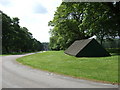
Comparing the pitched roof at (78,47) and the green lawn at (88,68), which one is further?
the pitched roof at (78,47)

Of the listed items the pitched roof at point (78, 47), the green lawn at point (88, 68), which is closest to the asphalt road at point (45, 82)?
the green lawn at point (88, 68)

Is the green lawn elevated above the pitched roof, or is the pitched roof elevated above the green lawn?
the pitched roof

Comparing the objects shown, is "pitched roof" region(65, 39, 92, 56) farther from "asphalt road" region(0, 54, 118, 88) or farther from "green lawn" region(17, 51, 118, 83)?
"asphalt road" region(0, 54, 118, 88)

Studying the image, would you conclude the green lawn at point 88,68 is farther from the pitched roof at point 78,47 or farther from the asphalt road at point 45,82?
the pitched roof at point 78,47

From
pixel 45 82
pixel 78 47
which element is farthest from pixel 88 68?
pixel 78 47

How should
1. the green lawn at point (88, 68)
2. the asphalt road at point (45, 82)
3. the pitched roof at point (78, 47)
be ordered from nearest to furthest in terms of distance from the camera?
the asphalt road at point (45, 82), the green lawn at point (88, 68), the pitched roof at point (78, 47)

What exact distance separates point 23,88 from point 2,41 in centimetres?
5648

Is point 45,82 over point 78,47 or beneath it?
beneath

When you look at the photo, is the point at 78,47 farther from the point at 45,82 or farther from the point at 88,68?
the point at 45,82

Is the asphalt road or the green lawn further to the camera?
the green lawn

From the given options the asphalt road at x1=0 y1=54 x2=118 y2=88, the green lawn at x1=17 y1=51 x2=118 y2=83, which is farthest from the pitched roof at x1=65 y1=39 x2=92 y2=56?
the asphalt road at x1=0 y1=54 x2=118 y2=88

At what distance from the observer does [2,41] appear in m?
61.0

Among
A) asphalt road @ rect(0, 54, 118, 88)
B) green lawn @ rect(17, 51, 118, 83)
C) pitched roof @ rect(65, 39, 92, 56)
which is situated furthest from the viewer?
pitched roof @ rect(65, 39, 92, 56)

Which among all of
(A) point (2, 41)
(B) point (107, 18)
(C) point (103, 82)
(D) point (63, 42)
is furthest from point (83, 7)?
(A) point (2, 41)
